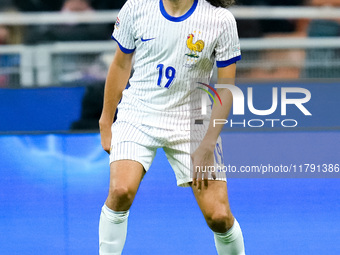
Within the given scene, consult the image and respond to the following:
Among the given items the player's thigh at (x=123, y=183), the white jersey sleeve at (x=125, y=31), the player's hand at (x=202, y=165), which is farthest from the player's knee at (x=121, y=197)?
the white jersey sleeve at (x=125, y=31)

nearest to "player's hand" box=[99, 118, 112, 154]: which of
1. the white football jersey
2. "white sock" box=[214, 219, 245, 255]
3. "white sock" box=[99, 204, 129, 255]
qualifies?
the white football jersey

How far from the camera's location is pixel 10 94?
3.17 m

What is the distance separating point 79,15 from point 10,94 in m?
0.48

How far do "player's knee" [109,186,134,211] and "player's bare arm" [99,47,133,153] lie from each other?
0.26 metres

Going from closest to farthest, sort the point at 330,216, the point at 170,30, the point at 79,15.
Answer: the point at 170,30 < the point at 330,216 < the point at 79,15

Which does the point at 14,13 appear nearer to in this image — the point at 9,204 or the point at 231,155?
the point at 9,204

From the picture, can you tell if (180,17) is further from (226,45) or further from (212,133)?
(212,133)

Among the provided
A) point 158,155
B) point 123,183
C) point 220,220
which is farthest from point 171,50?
point 158,155

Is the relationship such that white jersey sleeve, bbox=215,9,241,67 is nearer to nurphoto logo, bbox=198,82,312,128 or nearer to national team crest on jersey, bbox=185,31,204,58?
national team crest on jersey, bbox=185,31,204,58

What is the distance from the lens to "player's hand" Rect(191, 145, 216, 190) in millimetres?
2250

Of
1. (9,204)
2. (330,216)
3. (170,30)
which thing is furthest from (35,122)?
(330,216)

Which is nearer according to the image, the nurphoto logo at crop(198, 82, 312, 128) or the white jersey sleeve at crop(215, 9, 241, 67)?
the white jersey sleeve at crop(215, 9, 241, 67)

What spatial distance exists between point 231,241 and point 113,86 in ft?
2.15

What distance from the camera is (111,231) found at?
229 cm
